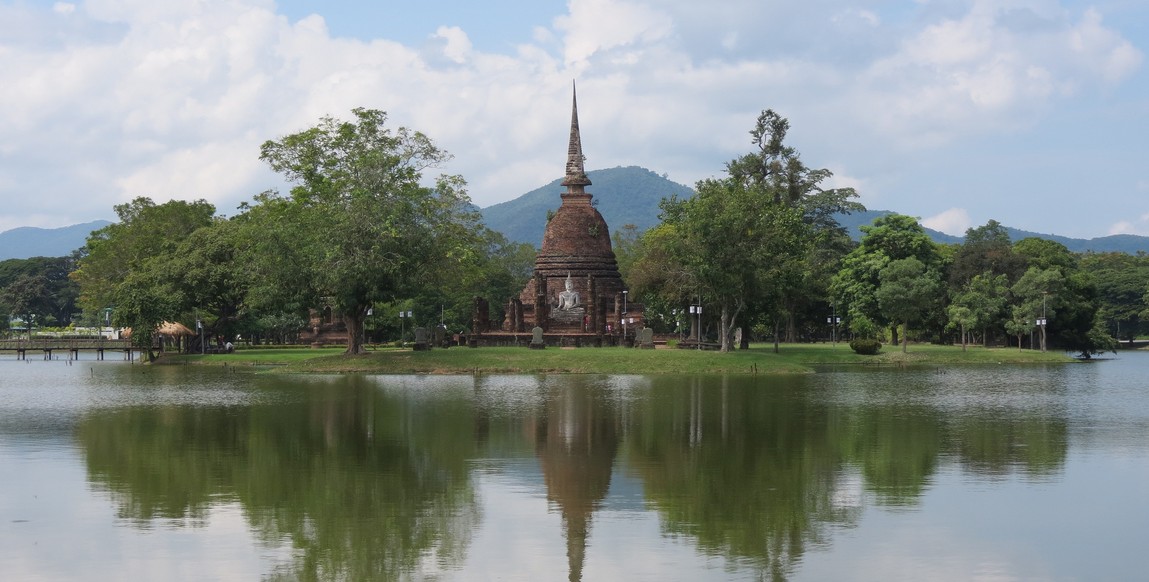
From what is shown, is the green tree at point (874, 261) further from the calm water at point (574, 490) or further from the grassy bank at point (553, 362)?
the calm water at point (574, 490)

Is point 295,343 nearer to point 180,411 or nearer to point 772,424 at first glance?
point 180,411

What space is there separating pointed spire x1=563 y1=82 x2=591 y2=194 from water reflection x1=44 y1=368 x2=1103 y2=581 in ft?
150

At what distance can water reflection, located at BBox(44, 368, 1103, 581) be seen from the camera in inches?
664

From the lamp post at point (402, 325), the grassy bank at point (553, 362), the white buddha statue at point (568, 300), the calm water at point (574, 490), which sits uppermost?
the white buddha statue at point (568, 300)

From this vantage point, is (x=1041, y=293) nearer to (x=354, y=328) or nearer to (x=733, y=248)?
(x=733, y=248)

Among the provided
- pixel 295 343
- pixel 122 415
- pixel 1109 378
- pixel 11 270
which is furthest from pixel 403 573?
pixel 11 270

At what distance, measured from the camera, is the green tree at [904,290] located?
261 feet

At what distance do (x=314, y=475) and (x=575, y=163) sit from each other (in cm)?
6987

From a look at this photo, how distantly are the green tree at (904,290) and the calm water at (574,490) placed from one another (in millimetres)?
40151

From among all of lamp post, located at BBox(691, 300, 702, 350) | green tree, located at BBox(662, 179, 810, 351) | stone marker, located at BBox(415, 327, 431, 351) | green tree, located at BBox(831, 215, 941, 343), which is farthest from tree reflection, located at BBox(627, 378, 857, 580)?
green tree, located at BBox(831, 215, 941, 343)

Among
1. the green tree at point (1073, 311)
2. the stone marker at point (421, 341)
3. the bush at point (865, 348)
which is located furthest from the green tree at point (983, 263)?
the stone marker at point (421, 341)

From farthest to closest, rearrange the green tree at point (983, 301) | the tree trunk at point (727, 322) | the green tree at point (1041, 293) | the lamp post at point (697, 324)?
the green tree at point (1041, 293) → the green tree at point (983, 301) → the lamp post at point (697, 324) → the tree trunk at point (727, 322)

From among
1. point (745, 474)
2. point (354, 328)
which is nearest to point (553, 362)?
point (354, 328)

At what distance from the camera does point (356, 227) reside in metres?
61.8
